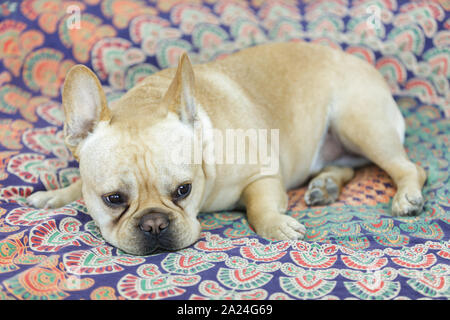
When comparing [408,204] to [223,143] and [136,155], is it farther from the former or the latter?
[136,155]

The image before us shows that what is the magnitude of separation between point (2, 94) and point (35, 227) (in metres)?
1.35

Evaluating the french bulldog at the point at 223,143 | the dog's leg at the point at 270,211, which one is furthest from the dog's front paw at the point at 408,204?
the dog's leg at the point at 270,211

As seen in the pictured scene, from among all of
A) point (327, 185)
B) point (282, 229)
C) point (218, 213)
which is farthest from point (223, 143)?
point (327, 185)

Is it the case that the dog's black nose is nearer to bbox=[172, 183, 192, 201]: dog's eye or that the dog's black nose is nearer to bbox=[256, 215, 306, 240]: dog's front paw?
bbox=[172, 183, 192, 201]: dog's eye

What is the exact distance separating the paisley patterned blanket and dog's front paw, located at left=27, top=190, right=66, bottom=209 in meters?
0.05

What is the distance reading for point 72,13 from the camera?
302 cm

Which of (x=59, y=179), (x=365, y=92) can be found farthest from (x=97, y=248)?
(x=365, y=92)

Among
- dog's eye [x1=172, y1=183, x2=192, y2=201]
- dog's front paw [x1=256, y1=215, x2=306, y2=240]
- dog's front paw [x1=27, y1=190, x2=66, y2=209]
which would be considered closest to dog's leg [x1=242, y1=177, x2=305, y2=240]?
dog's front paw [x1=256, y1=215, x2=306, y2=240]

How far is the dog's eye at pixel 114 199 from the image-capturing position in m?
1.68

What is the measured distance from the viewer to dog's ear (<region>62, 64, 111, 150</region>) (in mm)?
1699

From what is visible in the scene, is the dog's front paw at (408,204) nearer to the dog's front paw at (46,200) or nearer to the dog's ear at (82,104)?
the dog's ear at (82,104)

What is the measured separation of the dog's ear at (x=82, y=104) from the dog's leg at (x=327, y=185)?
1021mm

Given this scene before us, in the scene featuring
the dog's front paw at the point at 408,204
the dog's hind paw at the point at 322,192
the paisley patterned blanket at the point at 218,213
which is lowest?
the dog's hind paw at the point at 322,192
